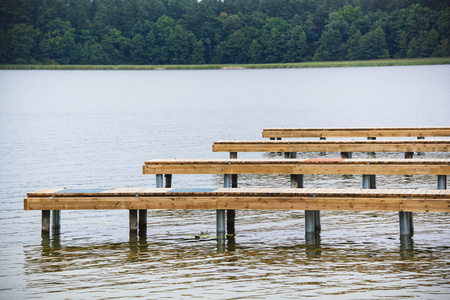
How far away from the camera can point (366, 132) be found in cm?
2295

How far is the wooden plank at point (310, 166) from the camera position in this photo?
15.1 m

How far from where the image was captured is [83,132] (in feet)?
116

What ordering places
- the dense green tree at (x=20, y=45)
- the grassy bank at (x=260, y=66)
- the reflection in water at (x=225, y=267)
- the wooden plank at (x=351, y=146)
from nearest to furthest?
the reflection in water at (x=225, y=267)
the wooden plank at (x=351, y=146)
the grassy bank at (x=260, y=66)
the dense green tree at (x=20, y=45)

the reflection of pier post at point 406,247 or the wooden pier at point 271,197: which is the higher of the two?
the wooden pier at point 271,197

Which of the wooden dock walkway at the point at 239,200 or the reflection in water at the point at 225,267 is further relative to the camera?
the wooden dock walkway at the point at 239,200

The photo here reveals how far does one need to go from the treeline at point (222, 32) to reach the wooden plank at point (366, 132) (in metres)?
112

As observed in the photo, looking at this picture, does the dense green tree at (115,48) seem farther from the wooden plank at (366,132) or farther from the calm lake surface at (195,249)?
the wooden plank at (366,132)

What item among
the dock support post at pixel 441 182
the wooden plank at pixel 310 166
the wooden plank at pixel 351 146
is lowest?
the dock support post at pixel 441 182

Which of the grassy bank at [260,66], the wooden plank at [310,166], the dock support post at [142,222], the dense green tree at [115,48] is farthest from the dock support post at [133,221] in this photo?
the dense green tree at [115,48]

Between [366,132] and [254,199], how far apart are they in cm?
1125

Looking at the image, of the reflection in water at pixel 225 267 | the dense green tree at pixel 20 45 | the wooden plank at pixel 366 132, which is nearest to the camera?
the reflection in water at pixel 225 267

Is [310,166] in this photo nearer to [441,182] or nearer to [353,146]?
[441,182]

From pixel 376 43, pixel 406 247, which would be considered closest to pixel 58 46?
pixel 376 43

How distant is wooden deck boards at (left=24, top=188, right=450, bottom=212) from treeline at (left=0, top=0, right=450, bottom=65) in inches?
4858
